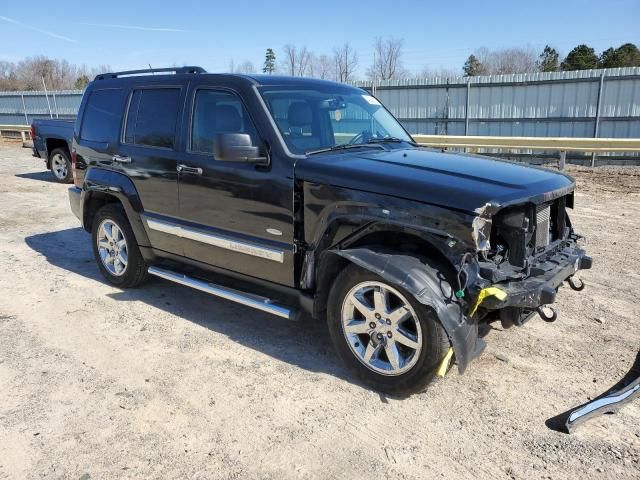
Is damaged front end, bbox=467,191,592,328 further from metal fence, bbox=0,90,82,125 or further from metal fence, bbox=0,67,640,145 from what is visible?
metal fence, bbox=0,90,82,125

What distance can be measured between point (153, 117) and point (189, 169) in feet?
2.71

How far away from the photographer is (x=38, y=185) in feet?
42.4

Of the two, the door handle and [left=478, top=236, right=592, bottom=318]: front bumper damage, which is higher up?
the door handle

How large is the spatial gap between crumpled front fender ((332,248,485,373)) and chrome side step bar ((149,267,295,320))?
35.2 inches

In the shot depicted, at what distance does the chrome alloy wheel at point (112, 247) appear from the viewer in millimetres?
5570

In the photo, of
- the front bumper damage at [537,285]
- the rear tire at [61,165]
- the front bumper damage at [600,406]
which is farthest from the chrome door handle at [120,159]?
the rear tire at [61,165]

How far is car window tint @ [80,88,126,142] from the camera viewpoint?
5.33m

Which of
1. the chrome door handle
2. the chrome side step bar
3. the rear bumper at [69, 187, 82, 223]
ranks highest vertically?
the chrome door handle

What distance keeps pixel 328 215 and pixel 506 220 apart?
3.86ft

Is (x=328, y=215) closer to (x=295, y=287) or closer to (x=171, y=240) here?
(x=295, y=287)

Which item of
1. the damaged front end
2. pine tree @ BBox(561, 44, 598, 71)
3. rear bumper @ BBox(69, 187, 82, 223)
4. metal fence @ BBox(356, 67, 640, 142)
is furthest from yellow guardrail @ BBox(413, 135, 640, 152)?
pine tree @ BBox(561, 44, 598, 71)

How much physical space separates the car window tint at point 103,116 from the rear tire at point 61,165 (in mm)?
8150


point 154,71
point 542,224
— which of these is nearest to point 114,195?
point 154,71

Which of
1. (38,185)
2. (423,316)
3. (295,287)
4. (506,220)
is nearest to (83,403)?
(295,287)
